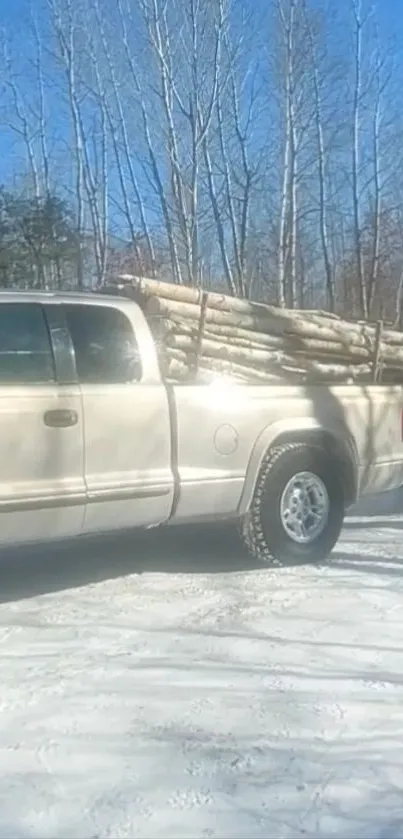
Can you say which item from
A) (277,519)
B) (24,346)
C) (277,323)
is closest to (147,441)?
(24,346)

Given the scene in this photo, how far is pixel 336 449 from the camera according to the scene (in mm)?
7027

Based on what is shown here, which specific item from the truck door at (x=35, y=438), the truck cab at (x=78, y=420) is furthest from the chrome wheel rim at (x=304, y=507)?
the truck door at (x=35, y=438)

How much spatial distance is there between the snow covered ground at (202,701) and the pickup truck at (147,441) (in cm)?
41

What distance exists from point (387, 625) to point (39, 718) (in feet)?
6.47

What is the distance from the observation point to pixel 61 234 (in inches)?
957

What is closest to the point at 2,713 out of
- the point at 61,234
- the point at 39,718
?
the point at 39,718

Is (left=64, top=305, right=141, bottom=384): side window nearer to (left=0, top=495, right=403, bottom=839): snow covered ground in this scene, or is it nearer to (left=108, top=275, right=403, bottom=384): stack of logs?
(left=108, top=275, right=403, bottom=384): stack of logs

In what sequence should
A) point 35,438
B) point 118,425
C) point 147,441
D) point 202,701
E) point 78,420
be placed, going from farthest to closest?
1. point 147,441
2. point 118,425
3. point 78,420
4. point 35,438
5. point 202,701

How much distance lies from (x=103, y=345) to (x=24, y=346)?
0.55 m

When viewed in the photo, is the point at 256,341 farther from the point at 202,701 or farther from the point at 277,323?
the point at 202,701

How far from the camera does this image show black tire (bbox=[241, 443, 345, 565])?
6.63 metres

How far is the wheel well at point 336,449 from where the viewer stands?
6.80m

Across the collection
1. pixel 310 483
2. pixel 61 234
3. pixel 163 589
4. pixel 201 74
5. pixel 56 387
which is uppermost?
pixel 201 74

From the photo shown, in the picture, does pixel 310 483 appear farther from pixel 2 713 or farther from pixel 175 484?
pixel 2 713
